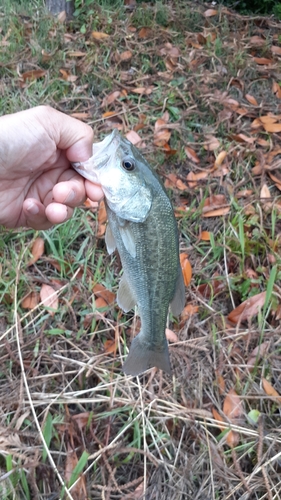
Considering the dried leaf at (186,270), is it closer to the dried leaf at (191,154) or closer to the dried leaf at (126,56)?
the dried leaf at (191,154)

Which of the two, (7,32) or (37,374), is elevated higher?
(7,32)

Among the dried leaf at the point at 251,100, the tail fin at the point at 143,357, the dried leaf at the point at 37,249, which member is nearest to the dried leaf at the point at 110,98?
the dried leaf at the point at 251,100

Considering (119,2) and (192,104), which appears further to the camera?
(119,2)

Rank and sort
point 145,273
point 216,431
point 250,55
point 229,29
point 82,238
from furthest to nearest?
point 229,29, point 250,55, point 82,238, point 216,431, point 145,273

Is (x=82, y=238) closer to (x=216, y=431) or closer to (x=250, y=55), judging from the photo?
(x=216, y=431)

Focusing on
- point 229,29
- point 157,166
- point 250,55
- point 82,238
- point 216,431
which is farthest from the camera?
point 229,29

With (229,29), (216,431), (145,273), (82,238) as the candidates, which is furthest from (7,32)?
(216,431)
